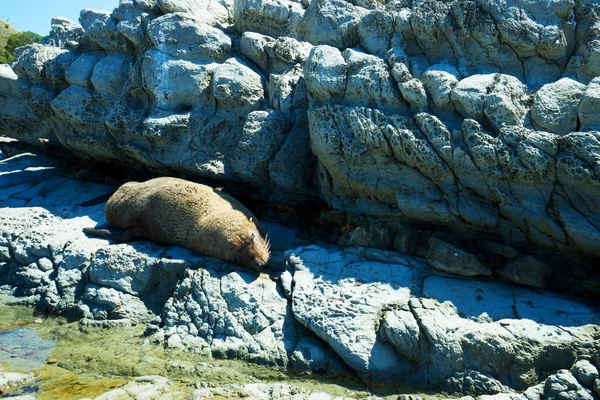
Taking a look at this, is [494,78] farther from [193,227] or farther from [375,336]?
[193,227]

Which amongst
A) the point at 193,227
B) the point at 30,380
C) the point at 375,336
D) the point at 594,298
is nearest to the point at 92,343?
the point at 30,380

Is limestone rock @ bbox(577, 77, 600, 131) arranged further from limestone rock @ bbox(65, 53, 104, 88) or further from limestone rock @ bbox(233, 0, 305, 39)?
limestone rock @ bbox(65, 53, 104, 88)

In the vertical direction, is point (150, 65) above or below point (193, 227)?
above

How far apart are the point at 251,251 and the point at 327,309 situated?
1.40 meters

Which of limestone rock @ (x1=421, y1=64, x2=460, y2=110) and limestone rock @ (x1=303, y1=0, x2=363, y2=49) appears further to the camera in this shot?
limestone rock @ (x1=303, y1=0, x2=363, y2=49)

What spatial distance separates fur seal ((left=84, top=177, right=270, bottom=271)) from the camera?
720 cm

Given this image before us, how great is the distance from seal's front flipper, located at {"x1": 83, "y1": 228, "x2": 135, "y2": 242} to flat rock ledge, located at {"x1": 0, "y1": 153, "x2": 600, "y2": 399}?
14 centimetres

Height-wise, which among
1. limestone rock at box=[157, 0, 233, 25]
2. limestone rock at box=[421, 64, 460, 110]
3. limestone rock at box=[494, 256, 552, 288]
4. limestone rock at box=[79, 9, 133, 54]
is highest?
limestone rock at box=[157, 0, 233, 25]

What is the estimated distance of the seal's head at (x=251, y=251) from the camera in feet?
22.6

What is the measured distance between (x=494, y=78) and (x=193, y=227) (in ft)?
14.1

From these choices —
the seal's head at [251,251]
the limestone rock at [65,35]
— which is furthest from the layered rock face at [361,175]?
the limestone rock at [65,35]

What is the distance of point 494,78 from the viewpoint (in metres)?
6.68

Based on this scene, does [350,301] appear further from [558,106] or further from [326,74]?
[558,106]

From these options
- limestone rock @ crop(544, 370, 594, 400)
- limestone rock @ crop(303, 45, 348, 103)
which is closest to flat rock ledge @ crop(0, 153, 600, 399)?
limestone rock @ crop(544, 370, 594, 400)
